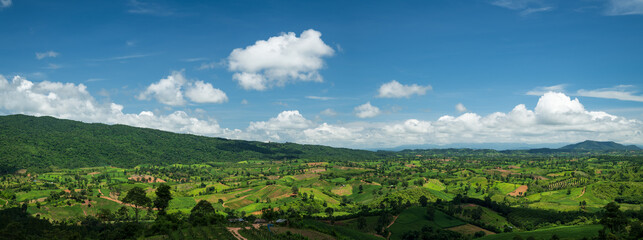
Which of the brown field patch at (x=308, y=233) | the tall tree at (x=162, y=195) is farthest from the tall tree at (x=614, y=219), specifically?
the tall tree at (x=162, y=195)

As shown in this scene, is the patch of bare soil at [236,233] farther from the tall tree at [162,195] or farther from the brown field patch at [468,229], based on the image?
the brown field patch at [468,229]

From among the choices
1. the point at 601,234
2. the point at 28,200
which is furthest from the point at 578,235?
the point at 28,200

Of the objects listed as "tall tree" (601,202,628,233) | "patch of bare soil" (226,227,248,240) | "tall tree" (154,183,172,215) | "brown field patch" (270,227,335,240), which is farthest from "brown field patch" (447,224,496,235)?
"tall tree" (154,183,172,215)

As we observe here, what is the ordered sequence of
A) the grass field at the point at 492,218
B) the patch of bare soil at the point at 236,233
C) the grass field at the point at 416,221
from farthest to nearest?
the grass field at the point at 492,218 → the grass field at the point at 416,221 → the patch of bare soil at the point at 236,233

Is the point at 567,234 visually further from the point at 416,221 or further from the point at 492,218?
the point at 416,221

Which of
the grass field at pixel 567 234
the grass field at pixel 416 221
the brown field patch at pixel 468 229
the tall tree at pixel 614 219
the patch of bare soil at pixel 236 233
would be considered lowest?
the brown field patch at pixel 468 229

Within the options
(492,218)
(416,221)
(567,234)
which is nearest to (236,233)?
(416,221)

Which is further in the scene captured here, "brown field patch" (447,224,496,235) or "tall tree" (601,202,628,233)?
"brown field patch" (447,224,496,235)

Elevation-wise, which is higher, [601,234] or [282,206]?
[601,234]

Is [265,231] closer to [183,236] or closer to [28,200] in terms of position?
[183,236]

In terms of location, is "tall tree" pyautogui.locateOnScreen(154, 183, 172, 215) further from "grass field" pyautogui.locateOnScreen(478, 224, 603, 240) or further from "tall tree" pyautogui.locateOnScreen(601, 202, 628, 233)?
"tall tree" pyautogui.locateOnScreen(601, 202, 628, 233)

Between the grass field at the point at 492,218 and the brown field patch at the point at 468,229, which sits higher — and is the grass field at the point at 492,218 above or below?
above
